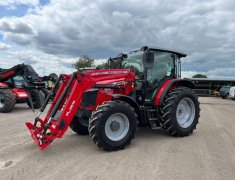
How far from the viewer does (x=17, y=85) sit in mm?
14883

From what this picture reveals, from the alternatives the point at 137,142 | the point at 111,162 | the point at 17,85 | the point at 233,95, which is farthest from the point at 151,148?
the point at 233,95

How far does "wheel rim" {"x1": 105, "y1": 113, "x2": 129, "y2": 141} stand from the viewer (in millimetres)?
5917

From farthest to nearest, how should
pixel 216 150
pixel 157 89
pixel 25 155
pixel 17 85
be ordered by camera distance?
1. pixel 17 85
2. pixel 157 89
3. pixel 216 150
4. pixel 25 155

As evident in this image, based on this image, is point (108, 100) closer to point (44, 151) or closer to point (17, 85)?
point (44, 151)

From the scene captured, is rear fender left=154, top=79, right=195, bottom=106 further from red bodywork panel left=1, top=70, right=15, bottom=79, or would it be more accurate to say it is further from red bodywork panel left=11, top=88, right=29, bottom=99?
red bodywork panel left=1, top=70, right=15, bottom=79

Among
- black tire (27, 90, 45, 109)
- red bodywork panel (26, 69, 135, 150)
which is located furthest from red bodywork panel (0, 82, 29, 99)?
red bodywork panel (26, 69, 135, 150)

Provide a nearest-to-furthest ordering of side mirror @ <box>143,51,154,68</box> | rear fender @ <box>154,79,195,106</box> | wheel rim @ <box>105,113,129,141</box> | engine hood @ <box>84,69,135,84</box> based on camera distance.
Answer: wheel rim @ <box>105,113,129,141</box> < engine hood @ <box>84,69,135,84</box> < side mirror @ <box>143,51,154,68</box> < rear fender @ <box>154,79,195,106</box>

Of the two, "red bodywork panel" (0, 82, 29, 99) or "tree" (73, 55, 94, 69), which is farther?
"tree" (73, 55, 94, 69)

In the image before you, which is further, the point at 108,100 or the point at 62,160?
the point at 108,100

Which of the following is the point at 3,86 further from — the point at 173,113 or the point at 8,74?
the point at 173,113

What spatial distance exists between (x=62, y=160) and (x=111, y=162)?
3.05ft

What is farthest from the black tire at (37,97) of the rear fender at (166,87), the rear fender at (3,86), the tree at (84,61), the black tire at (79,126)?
the tree at (84,61)

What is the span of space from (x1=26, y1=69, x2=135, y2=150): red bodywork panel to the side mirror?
0.41 m

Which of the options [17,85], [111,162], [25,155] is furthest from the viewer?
[17,85]
